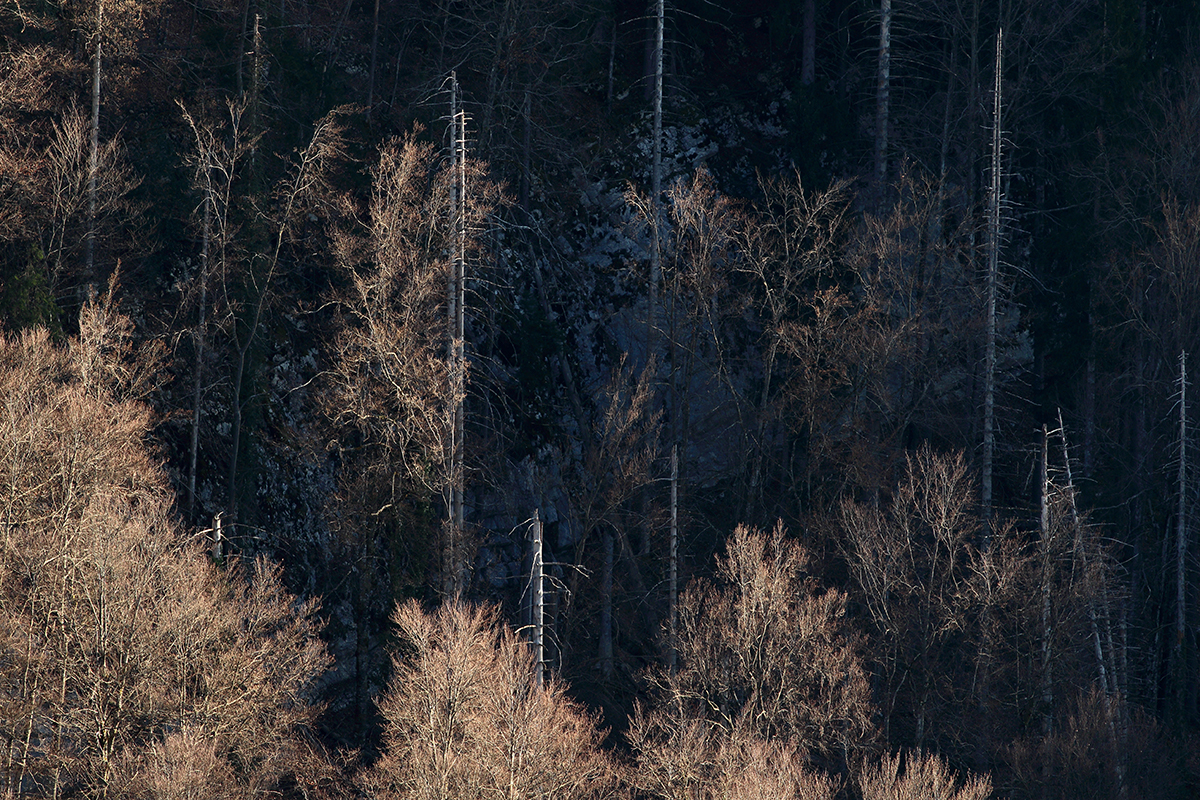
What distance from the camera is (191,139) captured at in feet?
106

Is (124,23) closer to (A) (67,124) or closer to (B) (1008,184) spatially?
(A) (67,124)

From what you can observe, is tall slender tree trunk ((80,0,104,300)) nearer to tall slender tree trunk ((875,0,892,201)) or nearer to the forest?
the forest

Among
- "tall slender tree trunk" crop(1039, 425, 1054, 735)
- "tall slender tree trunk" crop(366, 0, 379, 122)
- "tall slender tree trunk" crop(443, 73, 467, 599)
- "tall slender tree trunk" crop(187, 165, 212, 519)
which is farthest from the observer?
"tall slender tree trunk" crop(366, 0, 379, 122)

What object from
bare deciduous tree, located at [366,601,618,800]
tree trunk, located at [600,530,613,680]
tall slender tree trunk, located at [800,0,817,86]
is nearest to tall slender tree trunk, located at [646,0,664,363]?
tree trunk, located at [600,530,613,680]

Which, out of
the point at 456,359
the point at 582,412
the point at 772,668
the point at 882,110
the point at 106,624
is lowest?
the point at 772,668

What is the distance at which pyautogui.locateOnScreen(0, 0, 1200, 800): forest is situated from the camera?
24.5m

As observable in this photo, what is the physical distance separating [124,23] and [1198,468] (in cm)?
3215

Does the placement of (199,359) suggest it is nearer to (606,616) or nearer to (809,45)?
(606,616)

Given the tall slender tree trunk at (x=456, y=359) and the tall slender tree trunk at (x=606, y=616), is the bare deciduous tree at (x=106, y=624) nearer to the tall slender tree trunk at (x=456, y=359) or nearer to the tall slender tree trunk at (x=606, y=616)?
the tall slender tree trunk at (x=456, y=359)

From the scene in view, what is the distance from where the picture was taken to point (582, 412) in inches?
1425

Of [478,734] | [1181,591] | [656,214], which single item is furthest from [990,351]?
[478,734]

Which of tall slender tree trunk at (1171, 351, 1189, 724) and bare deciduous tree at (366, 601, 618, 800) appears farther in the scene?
tall slender tree trunk at (1171, 351, 1189, 724)

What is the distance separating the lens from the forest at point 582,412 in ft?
80.4

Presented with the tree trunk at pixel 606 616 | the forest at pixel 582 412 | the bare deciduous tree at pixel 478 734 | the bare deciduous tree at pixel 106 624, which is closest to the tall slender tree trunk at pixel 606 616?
the tree trunk at pixel 606 616
